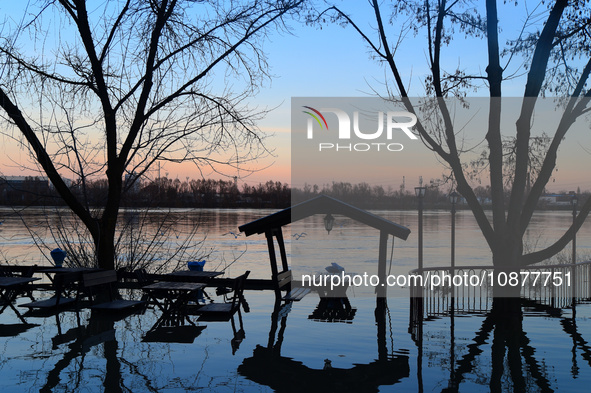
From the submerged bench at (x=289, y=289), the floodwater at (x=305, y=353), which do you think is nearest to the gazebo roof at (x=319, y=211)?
the submerged bench at (x=289, y=289)

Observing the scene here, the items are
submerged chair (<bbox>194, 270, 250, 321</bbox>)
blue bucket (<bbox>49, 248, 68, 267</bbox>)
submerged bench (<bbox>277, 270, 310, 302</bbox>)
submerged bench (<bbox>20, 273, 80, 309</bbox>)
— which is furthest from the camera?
blue bucket (<bbox>49, 248, 68, 267</bbox>)

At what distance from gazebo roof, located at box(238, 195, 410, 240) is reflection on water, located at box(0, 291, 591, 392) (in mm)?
1921

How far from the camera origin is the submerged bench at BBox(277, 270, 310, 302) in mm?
14097

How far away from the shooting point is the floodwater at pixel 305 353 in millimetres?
8422

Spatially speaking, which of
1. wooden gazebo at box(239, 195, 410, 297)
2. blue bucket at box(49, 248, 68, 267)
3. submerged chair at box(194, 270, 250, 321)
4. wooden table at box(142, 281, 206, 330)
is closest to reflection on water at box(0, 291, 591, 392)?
submerged chair at box(194, 270, 250, 321)

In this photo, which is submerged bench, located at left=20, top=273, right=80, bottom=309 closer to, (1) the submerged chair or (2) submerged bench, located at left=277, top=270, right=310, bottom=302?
(1) the submerged chair

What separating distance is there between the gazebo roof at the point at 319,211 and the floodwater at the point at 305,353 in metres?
1.89

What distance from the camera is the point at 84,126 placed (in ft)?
50.9

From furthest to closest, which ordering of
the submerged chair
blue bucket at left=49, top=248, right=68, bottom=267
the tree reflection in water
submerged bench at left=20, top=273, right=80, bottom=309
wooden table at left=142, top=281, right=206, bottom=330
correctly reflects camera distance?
blue bucket at left=49, top=248, right=68, bottom=267
wooden table at left=142, top=281, right=206, bottom=330
submerged bench at left=20, top=273, right=80, bottom=309
the submerged chair
the tree reflection in water

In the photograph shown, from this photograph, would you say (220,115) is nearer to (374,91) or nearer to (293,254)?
(374,91)

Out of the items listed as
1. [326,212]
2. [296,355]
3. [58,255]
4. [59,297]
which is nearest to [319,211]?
[326,212]

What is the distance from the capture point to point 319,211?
15.3 metres

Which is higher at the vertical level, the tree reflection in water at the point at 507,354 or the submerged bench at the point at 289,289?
the submerged bench at the point at 289,289

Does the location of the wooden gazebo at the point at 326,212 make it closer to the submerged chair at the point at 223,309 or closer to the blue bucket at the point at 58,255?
the submerged chair at the point at 223,309
